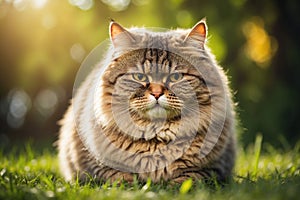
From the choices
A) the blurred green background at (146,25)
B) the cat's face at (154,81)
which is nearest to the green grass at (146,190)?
the cat's face at (154,81)

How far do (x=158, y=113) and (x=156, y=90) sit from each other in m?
0.15

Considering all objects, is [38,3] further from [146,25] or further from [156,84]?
[156,84]

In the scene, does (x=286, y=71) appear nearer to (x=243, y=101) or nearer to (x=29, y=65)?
(x=243, y=101)

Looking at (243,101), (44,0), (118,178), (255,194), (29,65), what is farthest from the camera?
(243,101)

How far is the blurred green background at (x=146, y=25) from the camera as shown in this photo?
6105 millimetres

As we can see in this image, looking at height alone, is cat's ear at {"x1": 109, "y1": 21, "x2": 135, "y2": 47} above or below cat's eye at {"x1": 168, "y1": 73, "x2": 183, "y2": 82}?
above

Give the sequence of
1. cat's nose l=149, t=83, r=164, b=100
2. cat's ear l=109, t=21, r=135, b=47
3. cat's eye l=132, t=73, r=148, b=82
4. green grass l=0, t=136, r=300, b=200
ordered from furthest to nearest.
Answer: cat's ear l=109, t=21, r=135, b=47
cat's eye l=132, t=73, r=148, b=82
cat's nose l=149, t=83, r=164, b=100
green grass l=0, t=136, r=300, b=200

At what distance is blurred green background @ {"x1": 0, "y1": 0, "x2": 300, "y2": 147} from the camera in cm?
611

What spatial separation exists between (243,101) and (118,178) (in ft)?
13.7

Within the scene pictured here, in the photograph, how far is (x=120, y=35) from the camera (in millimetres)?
3164

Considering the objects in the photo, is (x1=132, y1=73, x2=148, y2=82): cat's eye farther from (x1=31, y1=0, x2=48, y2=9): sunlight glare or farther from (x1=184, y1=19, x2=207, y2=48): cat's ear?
(x1=31, y1=0, x2=48, y2=9): sunlight glare

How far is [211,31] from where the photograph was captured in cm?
624

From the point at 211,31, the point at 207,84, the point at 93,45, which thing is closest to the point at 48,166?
the point at 207,84

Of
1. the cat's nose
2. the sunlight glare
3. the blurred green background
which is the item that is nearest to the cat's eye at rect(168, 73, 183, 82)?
the cat's nose
